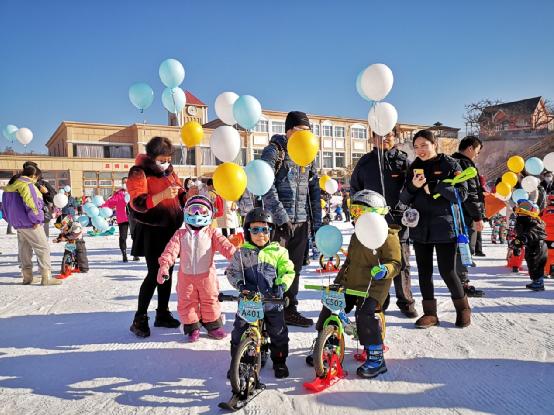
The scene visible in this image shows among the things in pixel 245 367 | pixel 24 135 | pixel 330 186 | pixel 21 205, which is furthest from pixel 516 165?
pixel 24 135

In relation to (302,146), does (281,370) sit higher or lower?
lower

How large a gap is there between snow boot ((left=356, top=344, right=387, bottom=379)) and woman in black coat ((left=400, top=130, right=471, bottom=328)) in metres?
1.28

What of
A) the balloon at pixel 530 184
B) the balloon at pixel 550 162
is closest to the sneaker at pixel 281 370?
the balloon at pixel 530 184

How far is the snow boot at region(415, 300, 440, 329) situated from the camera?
13.3ft

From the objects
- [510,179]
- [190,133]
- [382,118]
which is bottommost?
[510,179]

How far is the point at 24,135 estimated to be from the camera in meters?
12.1

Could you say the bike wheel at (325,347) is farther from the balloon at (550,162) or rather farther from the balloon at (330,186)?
the balloon at (330,186)

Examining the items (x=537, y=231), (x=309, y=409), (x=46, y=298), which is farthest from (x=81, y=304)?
(x=537, y=231)

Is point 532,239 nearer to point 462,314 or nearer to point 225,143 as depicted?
point 462,314

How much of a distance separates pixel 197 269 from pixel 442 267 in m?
2.60

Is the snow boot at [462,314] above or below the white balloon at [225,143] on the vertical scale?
below

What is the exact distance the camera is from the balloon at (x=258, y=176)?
3.27 meters

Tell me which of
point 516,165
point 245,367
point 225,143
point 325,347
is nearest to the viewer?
point 245,367

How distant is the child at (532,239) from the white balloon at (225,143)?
484 centimetres
